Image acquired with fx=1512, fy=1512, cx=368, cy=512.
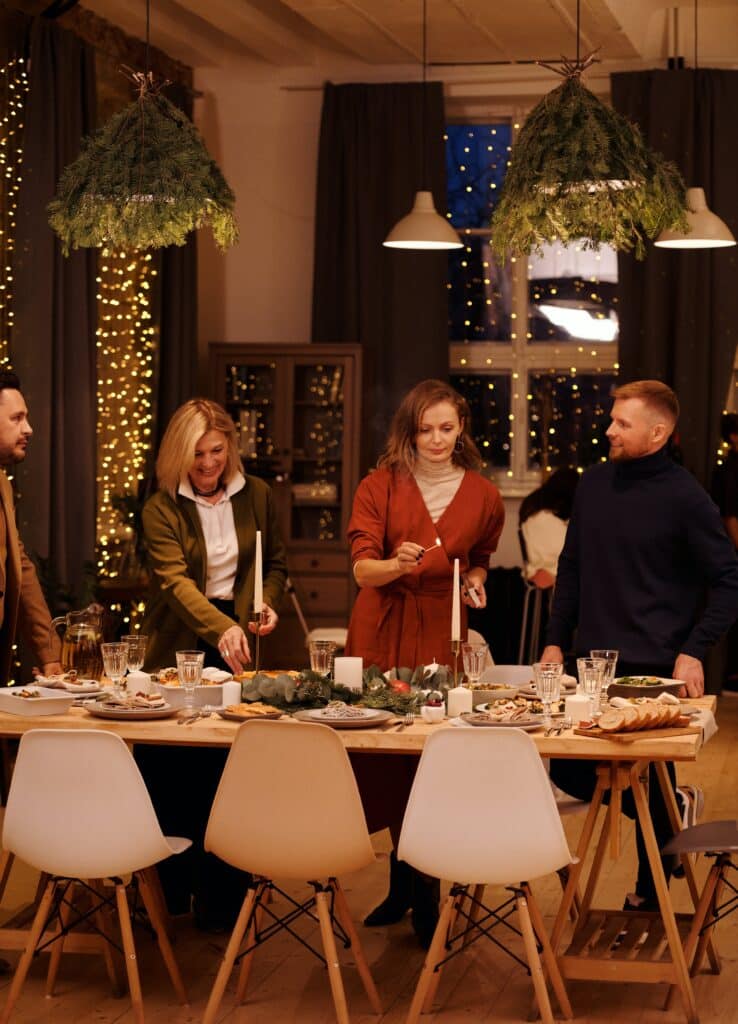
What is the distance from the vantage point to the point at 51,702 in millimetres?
3990

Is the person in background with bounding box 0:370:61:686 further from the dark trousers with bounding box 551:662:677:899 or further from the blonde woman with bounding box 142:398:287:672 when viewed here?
the dark trousers with bounding box 551:662:677:899

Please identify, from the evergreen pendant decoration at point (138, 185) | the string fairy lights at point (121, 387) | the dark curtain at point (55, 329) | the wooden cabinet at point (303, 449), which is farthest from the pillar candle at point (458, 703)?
the wooden cabinet at point (303, 449)

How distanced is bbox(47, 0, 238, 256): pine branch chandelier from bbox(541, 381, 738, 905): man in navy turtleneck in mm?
1375

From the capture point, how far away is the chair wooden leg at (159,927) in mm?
3875

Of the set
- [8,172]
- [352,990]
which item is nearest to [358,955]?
[352,990]

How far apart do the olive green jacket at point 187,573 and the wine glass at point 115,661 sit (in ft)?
1.73

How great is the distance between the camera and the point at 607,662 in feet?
13.4

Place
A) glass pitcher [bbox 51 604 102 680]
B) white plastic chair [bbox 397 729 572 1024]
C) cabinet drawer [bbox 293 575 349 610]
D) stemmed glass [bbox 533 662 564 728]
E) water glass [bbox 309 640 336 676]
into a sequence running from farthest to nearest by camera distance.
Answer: cabinet drawer [bbox 293 575 349 610], glass pitcher [bbox 51 604 102 680], water glass [bbox 309 640 336 676], stemmed glass [bbox 533 662 564 728], white plastic chair [bbox 397 729 572 1024]

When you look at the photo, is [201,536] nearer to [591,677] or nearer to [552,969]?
[591,677]

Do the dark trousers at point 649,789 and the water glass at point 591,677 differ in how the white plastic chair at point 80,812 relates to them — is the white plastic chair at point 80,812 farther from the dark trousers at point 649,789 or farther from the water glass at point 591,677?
the dark trousers at point 649,789

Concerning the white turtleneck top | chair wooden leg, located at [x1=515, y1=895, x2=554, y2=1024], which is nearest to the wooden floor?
chair wooden leg, located at [x1=515, y1=895, x2=554, y2=1024]

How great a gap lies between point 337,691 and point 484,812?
709 mm

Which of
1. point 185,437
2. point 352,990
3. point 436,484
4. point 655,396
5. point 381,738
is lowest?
point 352,990

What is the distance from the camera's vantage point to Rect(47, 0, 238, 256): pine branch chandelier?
13.9ft
